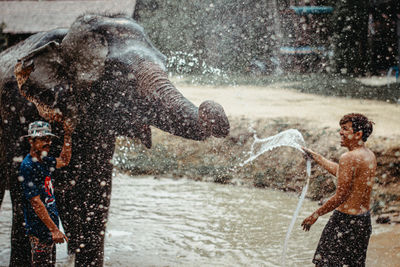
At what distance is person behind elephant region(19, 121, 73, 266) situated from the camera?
3.12 metres

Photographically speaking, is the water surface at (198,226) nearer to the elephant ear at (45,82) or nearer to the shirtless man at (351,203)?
the shirtless man at (351,203)

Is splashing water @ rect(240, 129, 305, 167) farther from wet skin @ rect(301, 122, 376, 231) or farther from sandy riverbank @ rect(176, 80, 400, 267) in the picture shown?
sandy riverbank @ rect(176, 80, 400, 267)

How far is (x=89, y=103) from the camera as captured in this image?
3783 millimetres

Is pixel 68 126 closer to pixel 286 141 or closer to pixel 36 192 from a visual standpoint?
pixel 36 192

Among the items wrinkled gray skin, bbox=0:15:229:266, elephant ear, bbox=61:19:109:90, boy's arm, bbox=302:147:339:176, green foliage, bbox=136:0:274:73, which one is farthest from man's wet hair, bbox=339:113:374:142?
green foliage, bbox=136:0:274:73

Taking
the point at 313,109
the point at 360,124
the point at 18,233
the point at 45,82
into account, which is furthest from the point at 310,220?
the point at 313,109

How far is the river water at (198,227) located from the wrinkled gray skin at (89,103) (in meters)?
1.07

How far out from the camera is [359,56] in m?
14.7

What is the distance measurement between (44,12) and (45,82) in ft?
61.6

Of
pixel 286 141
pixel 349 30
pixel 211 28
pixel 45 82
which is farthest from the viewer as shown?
pixel 211 28

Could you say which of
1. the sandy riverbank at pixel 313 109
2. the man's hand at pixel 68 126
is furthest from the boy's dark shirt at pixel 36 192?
the sandy riverbank at pixel 313 109

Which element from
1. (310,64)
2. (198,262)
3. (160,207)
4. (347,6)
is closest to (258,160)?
(160,207)

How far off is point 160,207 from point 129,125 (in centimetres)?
315

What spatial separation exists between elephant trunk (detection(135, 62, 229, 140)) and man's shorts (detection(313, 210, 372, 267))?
1.00 metres
